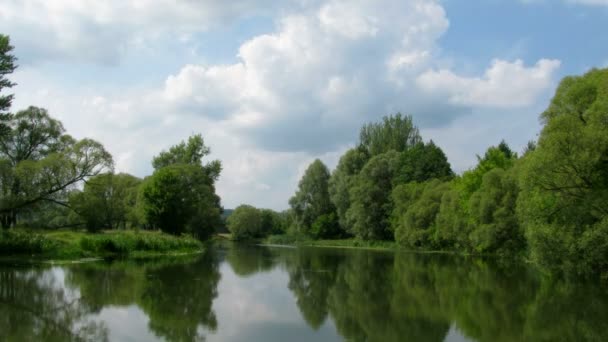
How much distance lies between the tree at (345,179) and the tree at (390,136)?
12.8 feet

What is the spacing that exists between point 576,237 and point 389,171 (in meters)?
48.7

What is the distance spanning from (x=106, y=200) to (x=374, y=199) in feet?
110

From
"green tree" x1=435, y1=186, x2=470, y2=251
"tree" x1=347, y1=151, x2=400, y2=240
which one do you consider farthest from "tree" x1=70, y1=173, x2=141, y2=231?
"green tree" x1=435, y1=186, x2=470, y2=251

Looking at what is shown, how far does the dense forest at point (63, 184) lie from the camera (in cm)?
4509

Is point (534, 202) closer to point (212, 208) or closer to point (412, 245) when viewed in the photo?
point (412, 245)

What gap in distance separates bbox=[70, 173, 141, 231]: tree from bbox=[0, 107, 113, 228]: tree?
1396 mm

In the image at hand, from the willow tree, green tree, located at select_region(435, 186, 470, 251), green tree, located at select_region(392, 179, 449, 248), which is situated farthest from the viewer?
the willow tree

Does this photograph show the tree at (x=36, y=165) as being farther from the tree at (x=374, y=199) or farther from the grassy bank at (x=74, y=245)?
the tree at (x=374, y=199)

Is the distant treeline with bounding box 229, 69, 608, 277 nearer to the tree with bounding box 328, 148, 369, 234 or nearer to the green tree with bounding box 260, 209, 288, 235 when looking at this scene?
the tree with bounding box 328, 148, 369, 234

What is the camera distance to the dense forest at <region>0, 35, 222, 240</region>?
45.1 meters

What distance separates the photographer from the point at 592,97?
27484mm

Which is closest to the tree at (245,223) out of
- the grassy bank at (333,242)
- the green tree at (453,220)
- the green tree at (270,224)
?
the green tree at (270,224)

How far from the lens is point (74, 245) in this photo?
35.9 m

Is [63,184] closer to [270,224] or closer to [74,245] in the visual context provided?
[74,245]
